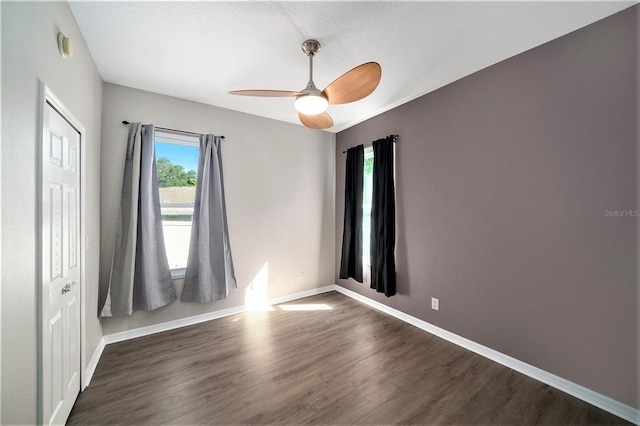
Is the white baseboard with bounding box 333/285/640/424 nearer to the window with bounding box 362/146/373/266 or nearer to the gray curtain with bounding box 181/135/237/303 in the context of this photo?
the window with bounding box 362/146/373/266

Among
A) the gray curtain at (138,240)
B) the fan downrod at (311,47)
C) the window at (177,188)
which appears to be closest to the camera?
the fan downrod at (311,47)

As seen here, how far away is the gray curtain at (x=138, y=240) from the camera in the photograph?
2.54 metres

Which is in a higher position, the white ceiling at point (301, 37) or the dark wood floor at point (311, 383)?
the white ceiling at point (301, 37)

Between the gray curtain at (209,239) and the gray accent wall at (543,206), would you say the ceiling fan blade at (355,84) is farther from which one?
the gray curtain at (209,239)

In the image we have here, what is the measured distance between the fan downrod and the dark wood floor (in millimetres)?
2701

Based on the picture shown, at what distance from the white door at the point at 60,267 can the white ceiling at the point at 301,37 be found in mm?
889

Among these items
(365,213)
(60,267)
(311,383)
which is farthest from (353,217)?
(60,267)

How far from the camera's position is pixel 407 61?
225 cm

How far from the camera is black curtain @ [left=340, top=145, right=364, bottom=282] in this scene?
12.2 feet

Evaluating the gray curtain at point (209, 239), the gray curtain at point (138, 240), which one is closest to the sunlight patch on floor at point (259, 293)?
the gray curtain at point (209, 239)

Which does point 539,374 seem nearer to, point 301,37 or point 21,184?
point 301,37

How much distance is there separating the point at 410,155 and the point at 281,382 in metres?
2.72

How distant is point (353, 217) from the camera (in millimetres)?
3795

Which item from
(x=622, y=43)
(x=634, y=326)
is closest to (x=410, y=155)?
(x=622, y=43)
